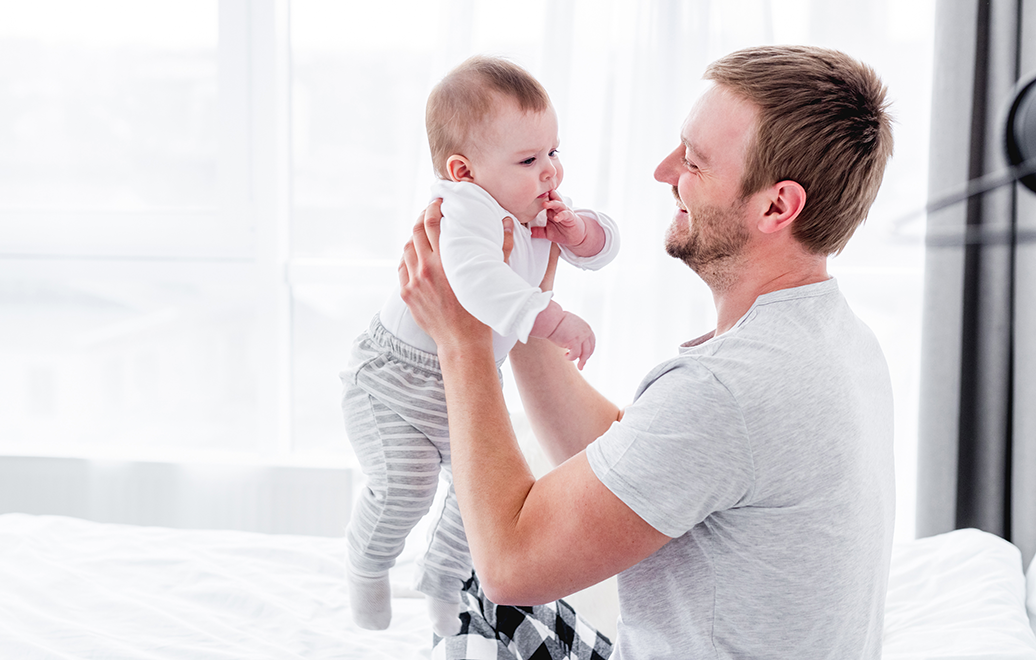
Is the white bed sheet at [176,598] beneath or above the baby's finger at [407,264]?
beneath

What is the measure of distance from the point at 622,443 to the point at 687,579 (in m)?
0.19

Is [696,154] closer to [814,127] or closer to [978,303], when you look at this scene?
[814,127]

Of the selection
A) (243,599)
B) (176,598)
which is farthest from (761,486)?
(176,598)

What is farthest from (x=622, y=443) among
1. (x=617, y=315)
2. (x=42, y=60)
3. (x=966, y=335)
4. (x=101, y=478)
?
(x=42, y=60)

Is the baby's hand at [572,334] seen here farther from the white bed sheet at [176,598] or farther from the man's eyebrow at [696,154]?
the white bed sheet at [176,598]

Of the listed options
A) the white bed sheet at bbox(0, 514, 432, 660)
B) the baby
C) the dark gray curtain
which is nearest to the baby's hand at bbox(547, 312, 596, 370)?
the baby

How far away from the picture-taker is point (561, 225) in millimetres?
1239

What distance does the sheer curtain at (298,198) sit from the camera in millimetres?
2311

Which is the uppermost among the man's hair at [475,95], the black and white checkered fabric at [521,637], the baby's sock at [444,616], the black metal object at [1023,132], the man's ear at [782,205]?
the man's hair at [475,95]

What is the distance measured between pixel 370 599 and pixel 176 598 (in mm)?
596

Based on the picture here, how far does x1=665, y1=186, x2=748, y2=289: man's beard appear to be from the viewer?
1.05m

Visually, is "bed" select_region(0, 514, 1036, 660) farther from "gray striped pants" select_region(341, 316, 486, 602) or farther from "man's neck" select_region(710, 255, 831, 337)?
"man's neck" select_region(710, 255, 831, 337)

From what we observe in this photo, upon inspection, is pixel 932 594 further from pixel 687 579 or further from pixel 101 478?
pixel 101 478

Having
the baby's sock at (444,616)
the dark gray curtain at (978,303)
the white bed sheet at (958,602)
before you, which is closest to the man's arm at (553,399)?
the baby's sock at (444,616)
